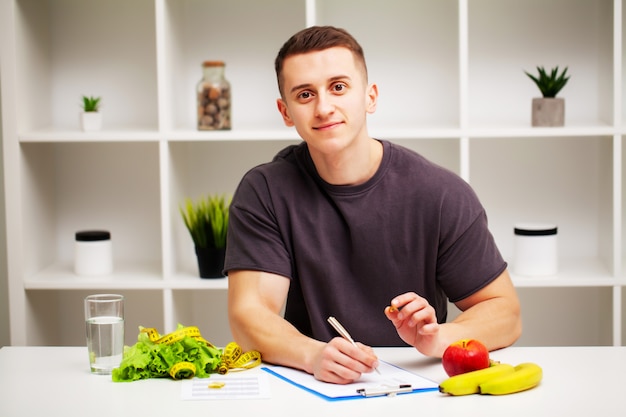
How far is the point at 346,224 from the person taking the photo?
2104 mm

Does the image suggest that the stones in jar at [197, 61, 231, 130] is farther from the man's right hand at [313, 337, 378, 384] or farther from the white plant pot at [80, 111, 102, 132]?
the man's right hand at [313, 337, 378, 384]

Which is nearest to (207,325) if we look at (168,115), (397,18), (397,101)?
(168,115)

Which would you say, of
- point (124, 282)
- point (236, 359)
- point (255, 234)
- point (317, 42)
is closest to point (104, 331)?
point (236, 359)

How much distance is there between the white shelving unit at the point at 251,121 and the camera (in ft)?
10.2

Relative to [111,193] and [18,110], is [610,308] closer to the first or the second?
[111,193]

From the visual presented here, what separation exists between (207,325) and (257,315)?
1.49 meters

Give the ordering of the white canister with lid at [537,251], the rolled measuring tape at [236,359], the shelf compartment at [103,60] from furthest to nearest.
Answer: the shelf compartment at [103,60] < the white canister with lid at [537,251] < the rolled measuring tape at [236,359]

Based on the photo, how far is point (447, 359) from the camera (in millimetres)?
1591

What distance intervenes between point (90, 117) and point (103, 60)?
0.36 m

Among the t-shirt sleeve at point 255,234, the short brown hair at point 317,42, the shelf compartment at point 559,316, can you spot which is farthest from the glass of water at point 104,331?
the shelf compartment at point 559,316

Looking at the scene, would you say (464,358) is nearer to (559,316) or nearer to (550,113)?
(550,113)

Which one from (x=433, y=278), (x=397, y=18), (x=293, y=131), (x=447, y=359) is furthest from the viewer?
(x=397, y=18)

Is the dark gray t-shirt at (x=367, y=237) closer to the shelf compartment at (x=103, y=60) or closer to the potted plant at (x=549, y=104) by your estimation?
the potted plant at (x=549, y=104)

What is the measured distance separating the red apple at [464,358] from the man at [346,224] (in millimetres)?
358
